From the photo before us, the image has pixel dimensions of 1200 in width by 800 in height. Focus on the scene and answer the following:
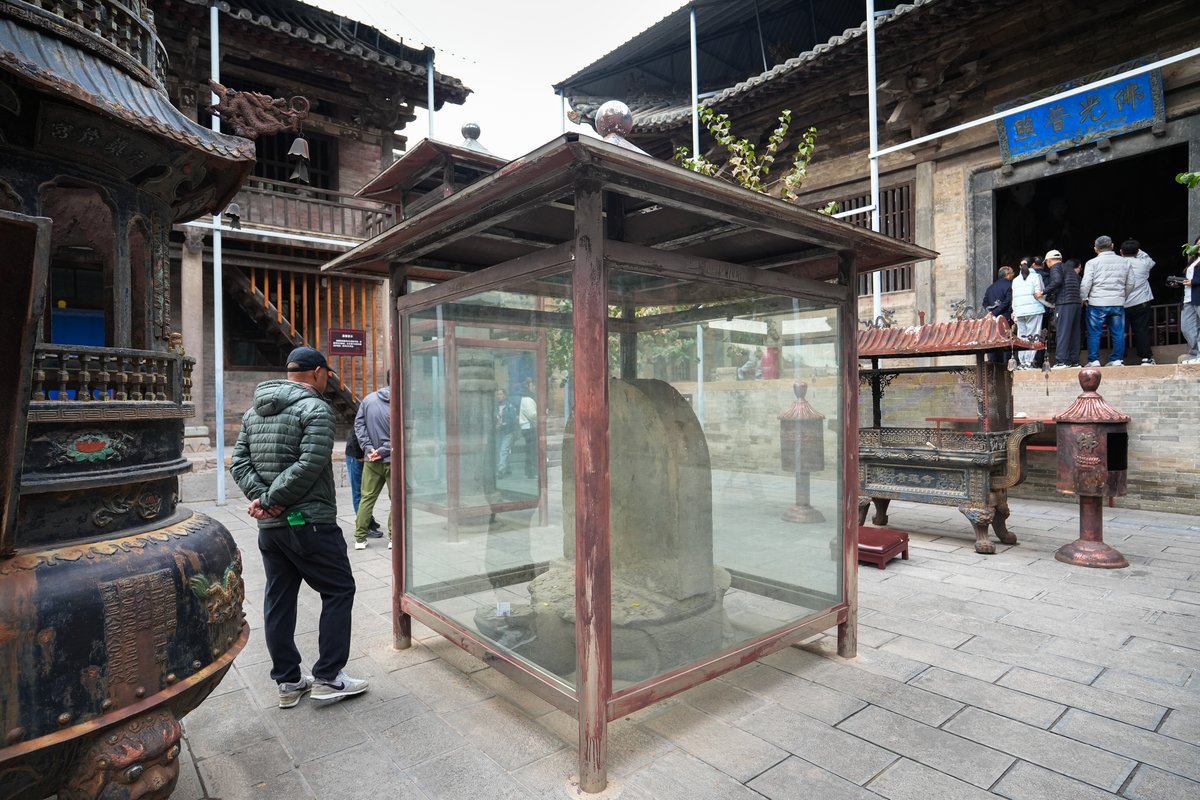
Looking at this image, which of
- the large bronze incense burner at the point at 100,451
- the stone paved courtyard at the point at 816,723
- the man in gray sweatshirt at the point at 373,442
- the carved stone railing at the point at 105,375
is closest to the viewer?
the large bronze incense burner at the point at 100,451

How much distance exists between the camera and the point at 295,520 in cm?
309

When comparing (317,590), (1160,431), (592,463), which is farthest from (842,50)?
(317,590)

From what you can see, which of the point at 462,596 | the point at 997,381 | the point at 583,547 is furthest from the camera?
→ the point at 997,381

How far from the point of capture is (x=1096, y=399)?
17.9 feet

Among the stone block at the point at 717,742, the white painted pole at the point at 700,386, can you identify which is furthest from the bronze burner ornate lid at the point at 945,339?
the stone block at the point at 717,742

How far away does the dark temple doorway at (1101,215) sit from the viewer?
533 inches

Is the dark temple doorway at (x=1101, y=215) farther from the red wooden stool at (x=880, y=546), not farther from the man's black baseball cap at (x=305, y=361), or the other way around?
the man's black baseball cap at (x=305, y=361)

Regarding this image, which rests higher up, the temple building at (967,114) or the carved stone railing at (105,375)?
the temple building at (967,114)

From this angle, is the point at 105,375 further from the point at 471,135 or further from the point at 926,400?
the point at 926,400

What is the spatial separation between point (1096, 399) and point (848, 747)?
14.2ft

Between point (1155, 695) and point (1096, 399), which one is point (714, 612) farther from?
point (1096, 399)

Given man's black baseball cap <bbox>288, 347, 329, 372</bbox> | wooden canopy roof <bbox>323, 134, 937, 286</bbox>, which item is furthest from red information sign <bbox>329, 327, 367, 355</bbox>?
man's black baseball cap <bbox>288, 347, 329, 372</bbox>

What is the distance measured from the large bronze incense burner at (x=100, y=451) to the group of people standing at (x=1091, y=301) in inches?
370

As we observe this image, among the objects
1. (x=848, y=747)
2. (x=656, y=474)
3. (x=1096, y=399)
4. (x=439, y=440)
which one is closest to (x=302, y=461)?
(x=439, y=440)
